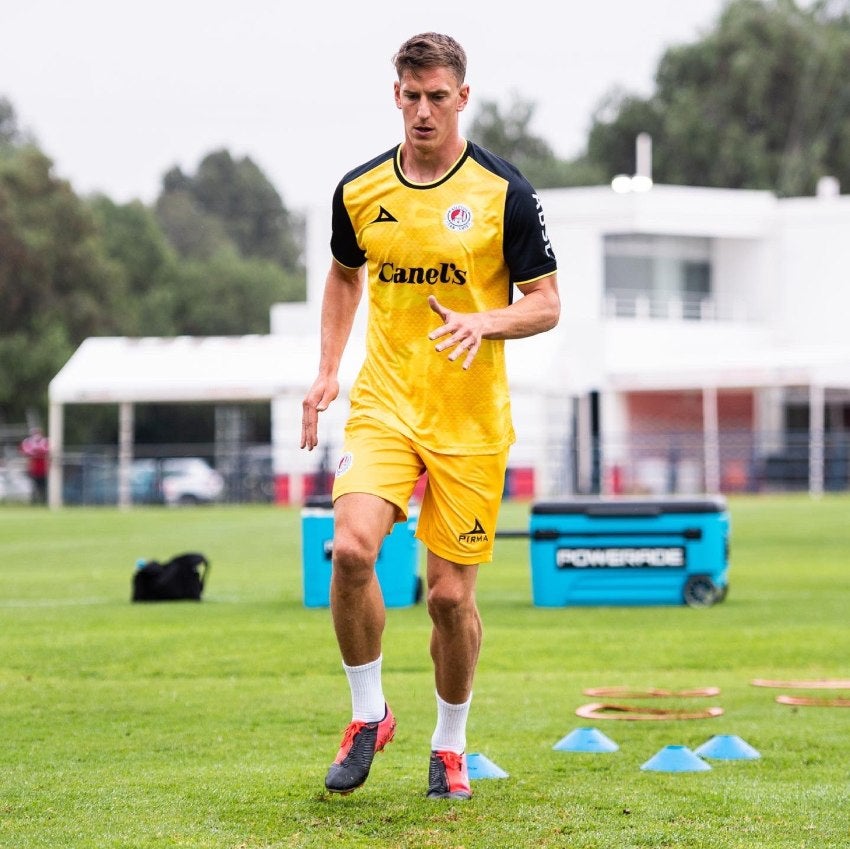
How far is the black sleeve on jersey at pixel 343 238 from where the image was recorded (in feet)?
18.2

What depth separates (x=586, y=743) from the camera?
21.0 ft

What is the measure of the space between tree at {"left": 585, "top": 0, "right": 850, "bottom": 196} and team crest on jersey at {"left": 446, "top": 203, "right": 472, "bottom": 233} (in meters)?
68.3

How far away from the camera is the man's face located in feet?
17.3

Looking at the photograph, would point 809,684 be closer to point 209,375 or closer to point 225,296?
point 209,375

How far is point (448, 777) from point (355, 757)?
0.32m

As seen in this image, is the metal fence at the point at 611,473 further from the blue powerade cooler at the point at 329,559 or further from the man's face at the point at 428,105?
the man's face at the point at 428,105

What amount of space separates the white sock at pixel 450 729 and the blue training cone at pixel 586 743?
958mm

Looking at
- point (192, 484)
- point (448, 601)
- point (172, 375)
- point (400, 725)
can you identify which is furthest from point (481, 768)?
point (192, 484)

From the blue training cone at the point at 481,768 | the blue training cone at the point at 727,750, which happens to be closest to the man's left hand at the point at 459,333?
the blue training cone at the point at 481,768

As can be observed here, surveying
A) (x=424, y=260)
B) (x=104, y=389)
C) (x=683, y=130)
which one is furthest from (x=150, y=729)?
(x=683, y=130)

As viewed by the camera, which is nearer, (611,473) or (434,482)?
(434,482)

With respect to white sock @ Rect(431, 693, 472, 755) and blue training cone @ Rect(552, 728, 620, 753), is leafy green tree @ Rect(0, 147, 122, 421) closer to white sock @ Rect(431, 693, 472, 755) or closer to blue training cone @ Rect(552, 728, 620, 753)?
blue training cone @ Rect(552, 728, 620, 753)

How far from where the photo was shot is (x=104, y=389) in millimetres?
37438

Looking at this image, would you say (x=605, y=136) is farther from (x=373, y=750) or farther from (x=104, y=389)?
(x=373, y=750)
